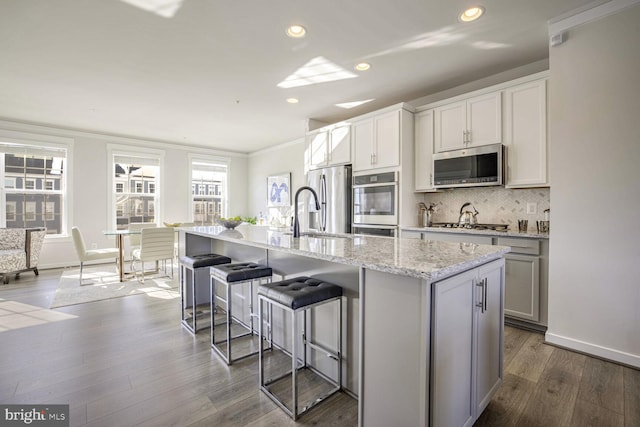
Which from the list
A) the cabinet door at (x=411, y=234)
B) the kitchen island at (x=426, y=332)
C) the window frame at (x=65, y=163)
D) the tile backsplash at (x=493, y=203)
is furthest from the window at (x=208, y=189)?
the kitchen island at (x=426, y=332)

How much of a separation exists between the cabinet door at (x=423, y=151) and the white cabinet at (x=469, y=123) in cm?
9

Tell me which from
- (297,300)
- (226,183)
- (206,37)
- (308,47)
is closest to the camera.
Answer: (297,300)

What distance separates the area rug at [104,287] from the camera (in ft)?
12.4

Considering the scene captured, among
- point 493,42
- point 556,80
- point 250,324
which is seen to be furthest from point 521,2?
point 250,324

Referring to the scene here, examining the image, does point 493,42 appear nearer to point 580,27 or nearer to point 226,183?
point 580,27

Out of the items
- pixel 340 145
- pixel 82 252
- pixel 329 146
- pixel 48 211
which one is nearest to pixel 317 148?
pixel 329 146

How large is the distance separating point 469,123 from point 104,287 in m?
5.35

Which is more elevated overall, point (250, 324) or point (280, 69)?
point (280, 69)

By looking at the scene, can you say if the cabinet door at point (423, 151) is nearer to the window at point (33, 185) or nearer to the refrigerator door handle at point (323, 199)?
the refrigerator door handle at point (323, 199)

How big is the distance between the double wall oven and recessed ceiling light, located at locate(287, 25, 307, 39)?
1969 mm

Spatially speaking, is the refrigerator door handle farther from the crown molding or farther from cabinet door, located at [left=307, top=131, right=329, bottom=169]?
the crown molding

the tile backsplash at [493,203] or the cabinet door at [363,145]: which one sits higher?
the cabinet door at [363,145]

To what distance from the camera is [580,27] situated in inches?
92.7

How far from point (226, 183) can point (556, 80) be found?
6.96m
